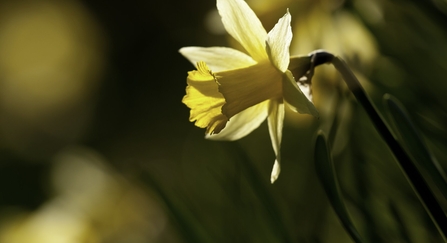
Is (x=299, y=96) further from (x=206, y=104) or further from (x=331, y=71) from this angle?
(x=331, y=71)

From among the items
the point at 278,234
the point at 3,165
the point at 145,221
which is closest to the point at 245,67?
the point at 278,234

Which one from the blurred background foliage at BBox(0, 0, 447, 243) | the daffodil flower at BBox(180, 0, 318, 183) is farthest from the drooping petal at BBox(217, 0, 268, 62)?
the blurred background foliage at BBox(0, 0, 447, 243)

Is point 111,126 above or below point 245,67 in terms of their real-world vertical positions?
below

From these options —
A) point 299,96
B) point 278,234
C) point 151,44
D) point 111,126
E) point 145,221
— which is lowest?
point 111,126

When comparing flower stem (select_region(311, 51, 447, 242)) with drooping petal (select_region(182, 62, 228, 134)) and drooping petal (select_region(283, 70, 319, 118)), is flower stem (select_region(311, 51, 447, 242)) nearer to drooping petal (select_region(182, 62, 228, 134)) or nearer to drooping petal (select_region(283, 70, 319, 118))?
drooping petal (select_region(283, 70, 319, 118))

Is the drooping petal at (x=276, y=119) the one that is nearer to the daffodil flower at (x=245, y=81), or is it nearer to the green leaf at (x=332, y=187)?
the daffodil flower at (x=245, y=81)

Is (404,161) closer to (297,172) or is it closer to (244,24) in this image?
(244,24)
